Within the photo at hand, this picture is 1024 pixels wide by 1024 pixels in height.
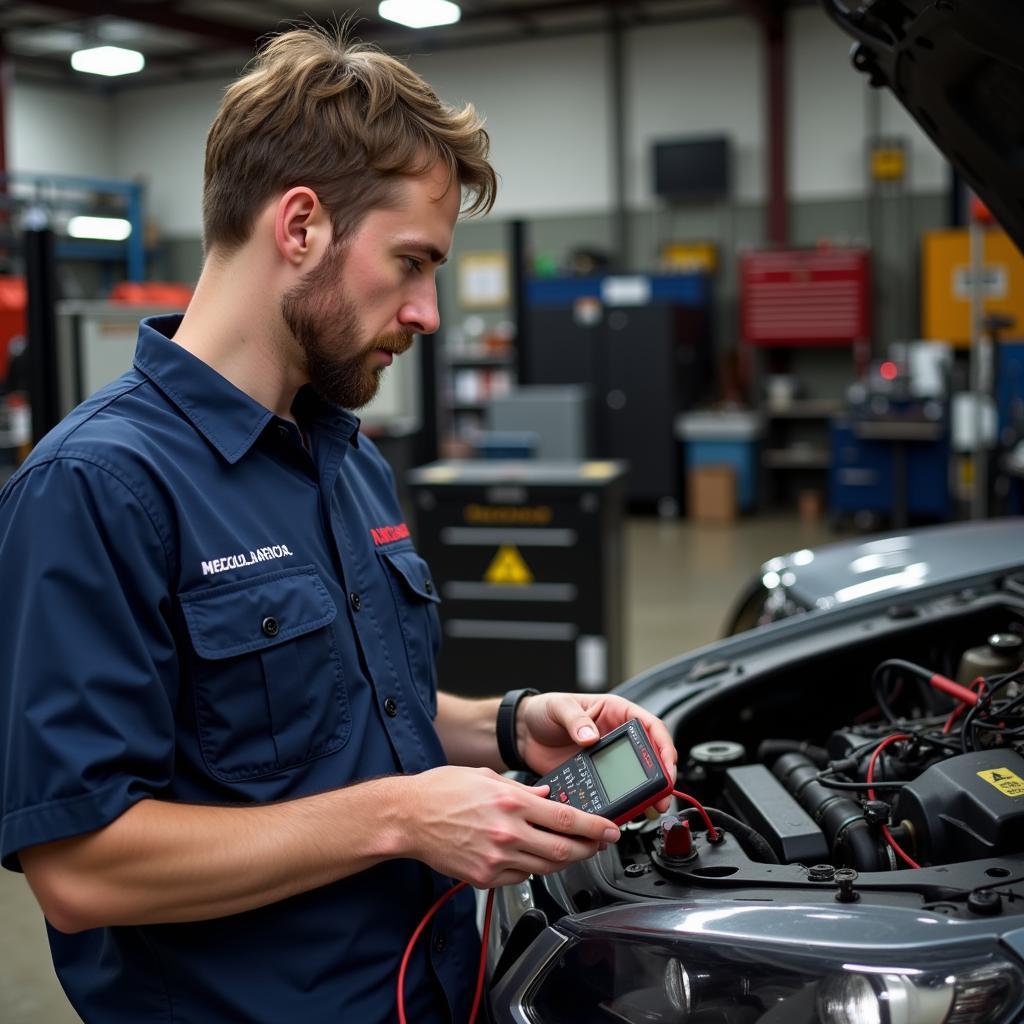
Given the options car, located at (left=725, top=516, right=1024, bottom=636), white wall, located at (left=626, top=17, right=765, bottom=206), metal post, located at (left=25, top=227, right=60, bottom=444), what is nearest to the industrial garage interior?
white wall, located at (left=626, top=17, right=765, bottom=206)

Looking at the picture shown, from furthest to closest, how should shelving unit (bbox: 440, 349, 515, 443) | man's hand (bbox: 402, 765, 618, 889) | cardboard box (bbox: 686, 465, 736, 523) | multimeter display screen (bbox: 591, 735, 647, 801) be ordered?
shelving unit (bbox: 440, 349, 515, 443)
cardboard box (bbox: 686, 465, 736, 523)
multimeter display screen (bbox: 591, 735, 647, 801)
man's hand (bbox: 402, 765, 618, 889)

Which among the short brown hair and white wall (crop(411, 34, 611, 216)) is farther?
white wall (crop(411, 34, 611, 216))

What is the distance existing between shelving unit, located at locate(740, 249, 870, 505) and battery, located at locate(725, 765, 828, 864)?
27.1 feet

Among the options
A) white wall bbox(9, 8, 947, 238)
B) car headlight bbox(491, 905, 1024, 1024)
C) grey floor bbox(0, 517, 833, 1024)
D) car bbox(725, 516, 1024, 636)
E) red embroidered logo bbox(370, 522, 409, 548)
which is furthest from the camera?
white wall bbox(9, 8, 947, 238)

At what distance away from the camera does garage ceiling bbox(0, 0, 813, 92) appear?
32.2ft

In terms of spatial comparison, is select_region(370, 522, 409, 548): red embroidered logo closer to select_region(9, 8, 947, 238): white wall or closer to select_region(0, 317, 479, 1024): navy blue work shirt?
select_region(0, 317, 479, 1024): navy blue work shirt

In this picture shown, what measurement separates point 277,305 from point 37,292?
2.53 m

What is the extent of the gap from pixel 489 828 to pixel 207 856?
0.81 ft

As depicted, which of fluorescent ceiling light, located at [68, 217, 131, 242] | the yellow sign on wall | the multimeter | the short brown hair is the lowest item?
the multimeter

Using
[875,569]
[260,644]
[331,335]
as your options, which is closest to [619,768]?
[260,644]

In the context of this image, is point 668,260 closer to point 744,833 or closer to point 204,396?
point 744,833

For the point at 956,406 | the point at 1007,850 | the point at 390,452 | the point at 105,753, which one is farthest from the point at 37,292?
the point at 956,406

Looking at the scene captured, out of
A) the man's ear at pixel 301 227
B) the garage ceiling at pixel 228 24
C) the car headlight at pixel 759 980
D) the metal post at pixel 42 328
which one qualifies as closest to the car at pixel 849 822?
the car headlight at pixel 759 980

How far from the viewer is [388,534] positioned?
1.40m
